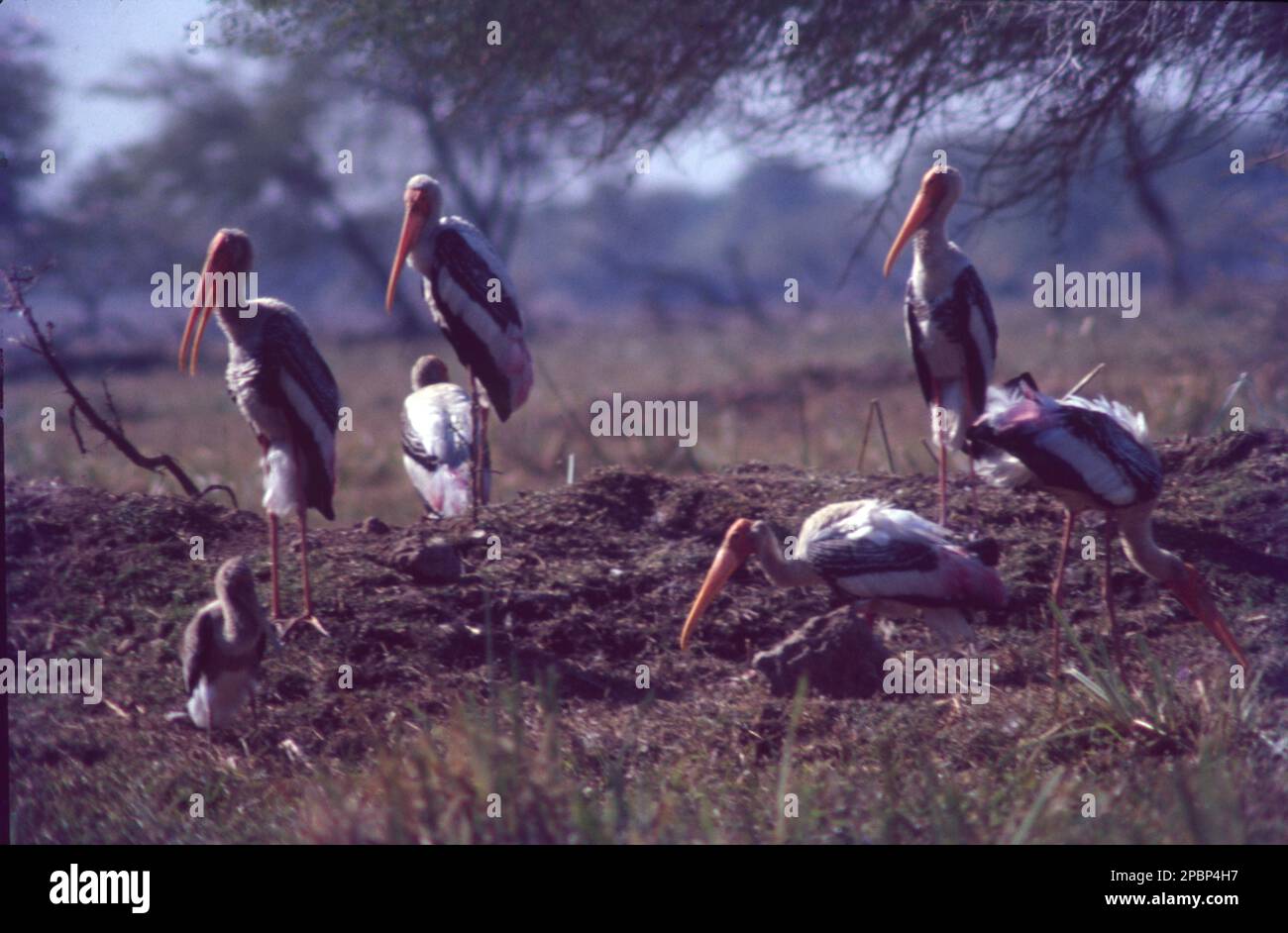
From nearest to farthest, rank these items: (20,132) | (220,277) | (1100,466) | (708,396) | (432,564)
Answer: (1100,466)
(220,277)
(432,564)
(20,132)
(708,396)

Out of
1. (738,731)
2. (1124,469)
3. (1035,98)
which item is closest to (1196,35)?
(1035,98)

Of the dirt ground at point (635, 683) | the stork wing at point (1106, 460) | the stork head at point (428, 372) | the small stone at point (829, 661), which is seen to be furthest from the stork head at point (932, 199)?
the stork head at point (428, 372)

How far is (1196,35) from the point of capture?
5.31 m

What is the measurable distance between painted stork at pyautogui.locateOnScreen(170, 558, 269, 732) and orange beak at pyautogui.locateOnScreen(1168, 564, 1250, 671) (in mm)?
3352

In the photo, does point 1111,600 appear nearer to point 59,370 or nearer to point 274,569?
point 274,569

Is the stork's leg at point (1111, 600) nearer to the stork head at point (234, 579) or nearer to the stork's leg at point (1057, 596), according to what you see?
the stork's leg at point (1057, 596)

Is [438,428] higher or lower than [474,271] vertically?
lower

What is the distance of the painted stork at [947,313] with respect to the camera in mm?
6289

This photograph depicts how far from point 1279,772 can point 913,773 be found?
1.08 m

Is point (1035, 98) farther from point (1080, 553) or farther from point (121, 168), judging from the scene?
point (121, 168)

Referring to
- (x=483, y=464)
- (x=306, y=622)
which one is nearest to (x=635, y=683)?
(x=306, y=622)

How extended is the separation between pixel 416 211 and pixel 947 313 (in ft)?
8.75

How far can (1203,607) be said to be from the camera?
15.8ft

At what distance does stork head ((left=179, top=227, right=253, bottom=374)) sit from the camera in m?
5.24
